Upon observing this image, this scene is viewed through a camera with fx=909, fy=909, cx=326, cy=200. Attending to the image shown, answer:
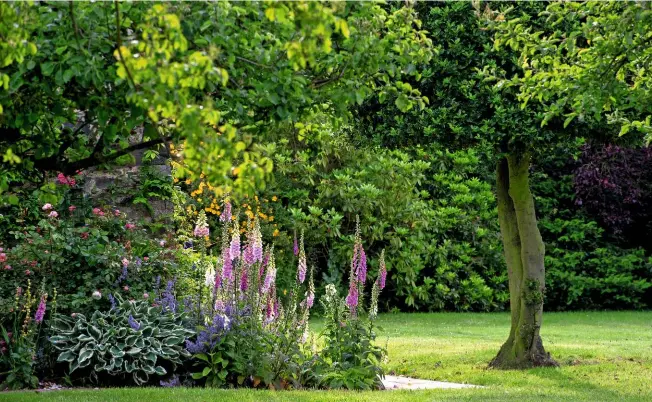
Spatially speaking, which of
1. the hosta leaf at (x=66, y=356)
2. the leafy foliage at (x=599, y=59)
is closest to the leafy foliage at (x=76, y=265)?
the hosta leaf at (x=66, y=356)

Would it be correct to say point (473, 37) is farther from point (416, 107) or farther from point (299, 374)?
point (299, 374)

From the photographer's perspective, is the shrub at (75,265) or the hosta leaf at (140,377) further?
the shrub at (75,265)

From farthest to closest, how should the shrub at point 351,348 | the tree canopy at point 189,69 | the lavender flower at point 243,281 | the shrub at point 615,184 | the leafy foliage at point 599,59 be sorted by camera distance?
the shrub at point 615,184 < the lavender flower at point 243,281 < the shrub at point 351,348 < the leafy foliage at point 599,59 < the tree canopy at point 189,69

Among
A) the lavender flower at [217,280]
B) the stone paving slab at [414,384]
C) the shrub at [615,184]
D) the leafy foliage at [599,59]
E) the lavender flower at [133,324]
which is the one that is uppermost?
the shrub at [615,184]

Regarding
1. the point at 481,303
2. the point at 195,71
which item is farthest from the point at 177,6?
the point at 481,303

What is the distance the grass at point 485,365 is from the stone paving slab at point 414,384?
25 cm

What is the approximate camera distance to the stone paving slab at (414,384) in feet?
26.7

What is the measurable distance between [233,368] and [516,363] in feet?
10.4

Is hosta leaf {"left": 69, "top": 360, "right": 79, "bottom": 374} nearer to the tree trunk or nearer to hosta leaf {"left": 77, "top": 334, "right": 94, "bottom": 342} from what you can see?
hosta leaf {"left": 77, "top": 334, "right": 94, "bottom": 342}

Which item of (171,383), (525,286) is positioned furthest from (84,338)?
(525,286)

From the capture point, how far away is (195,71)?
3.17m

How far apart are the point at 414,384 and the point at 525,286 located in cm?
166

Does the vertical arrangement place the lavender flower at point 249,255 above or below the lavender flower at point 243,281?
above

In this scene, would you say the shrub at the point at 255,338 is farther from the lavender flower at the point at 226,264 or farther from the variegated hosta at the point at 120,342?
the variegated hosta at the point at 120,342
